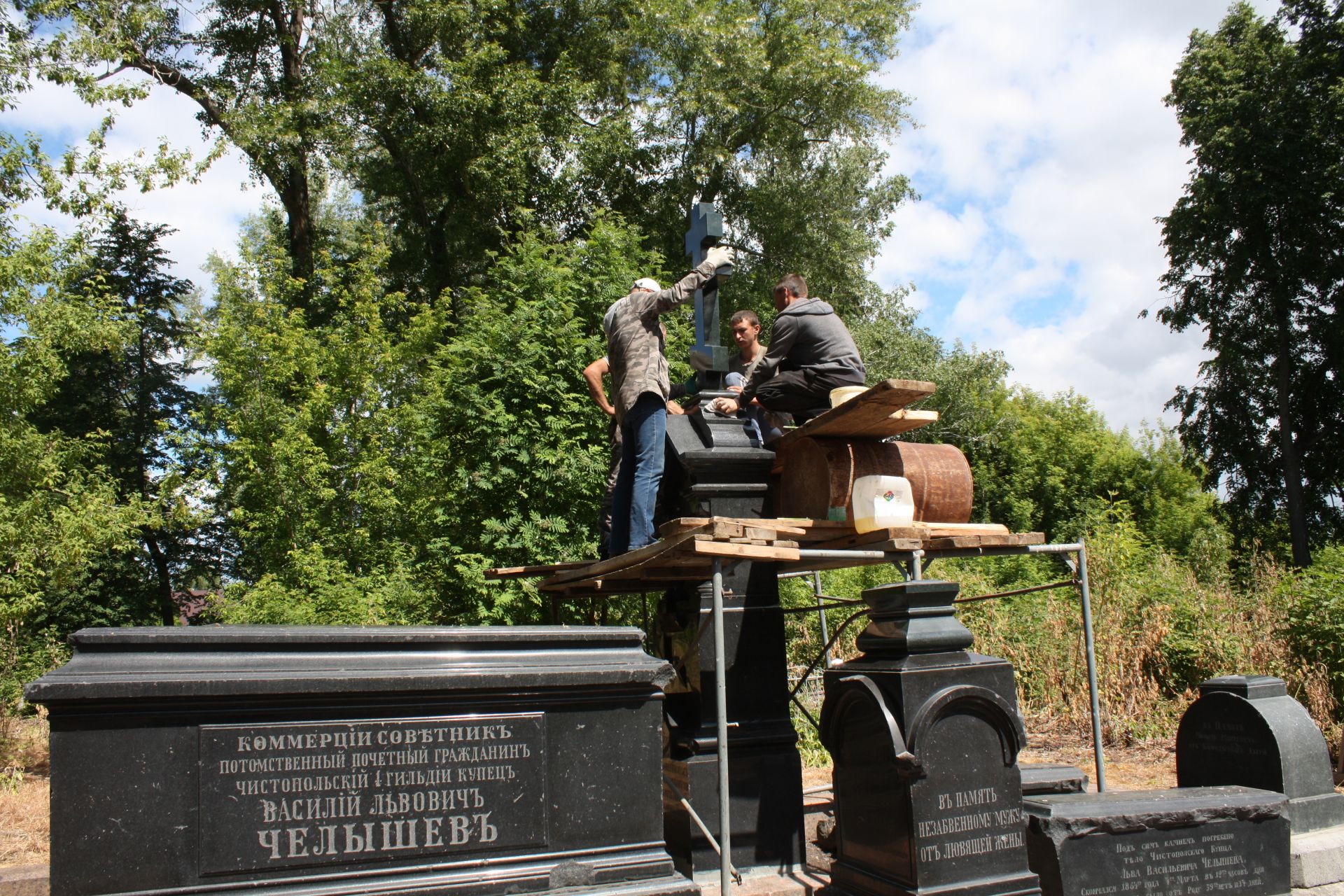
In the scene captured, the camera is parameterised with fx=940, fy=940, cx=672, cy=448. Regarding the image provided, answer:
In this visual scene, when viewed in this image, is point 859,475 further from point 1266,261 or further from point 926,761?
point 1266,261

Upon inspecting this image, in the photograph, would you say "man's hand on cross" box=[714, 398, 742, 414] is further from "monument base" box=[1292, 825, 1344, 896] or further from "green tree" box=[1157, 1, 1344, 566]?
"green tree" box=[1157, 1, 1344, 566]

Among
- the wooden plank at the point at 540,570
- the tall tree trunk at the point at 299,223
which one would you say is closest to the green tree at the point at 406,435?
the tall tree trunk at the point at 299,223

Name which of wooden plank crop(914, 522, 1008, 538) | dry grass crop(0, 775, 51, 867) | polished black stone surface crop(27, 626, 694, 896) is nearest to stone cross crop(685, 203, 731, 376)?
wooden plank crop(914, 522, 1008, 538)

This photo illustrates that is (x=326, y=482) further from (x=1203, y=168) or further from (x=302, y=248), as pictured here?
(x=1203, y=168)

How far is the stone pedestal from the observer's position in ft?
17.5

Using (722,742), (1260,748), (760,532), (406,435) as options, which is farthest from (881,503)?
(406,435)

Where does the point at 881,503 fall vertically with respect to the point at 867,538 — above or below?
above

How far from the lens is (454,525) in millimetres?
9852

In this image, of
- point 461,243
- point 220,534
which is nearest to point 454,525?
point 461,243

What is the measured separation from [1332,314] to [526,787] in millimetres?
27371

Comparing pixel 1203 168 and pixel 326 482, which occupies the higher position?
pixel 1203 168

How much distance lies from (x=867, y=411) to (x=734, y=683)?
1.91 metres

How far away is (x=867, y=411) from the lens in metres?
4.92

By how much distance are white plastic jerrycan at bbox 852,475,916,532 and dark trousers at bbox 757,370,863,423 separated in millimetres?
710
